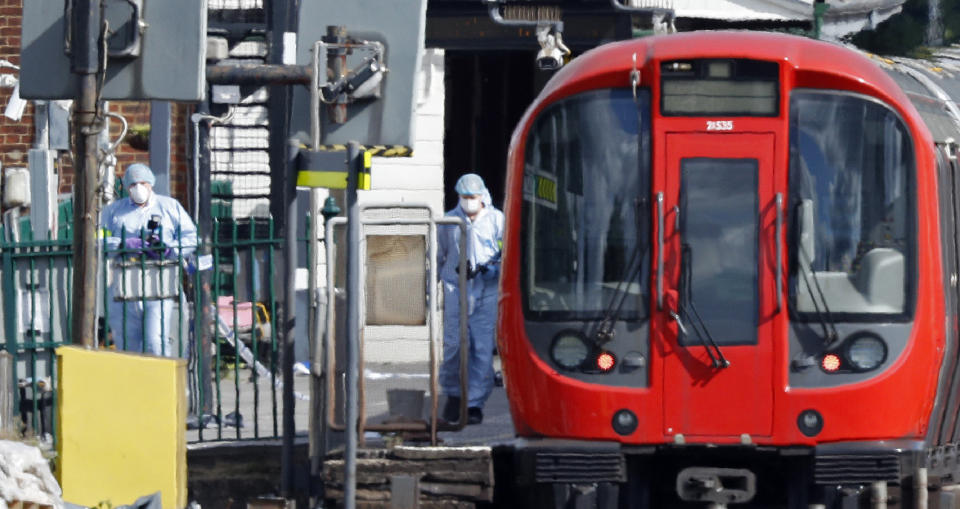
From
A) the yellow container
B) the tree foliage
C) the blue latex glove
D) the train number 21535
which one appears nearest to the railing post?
the blue latex glove

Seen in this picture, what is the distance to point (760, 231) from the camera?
923cm

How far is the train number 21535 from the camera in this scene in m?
9.26

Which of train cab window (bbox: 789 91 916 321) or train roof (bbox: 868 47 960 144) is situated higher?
train roof (bbox: 868 47 960 144)

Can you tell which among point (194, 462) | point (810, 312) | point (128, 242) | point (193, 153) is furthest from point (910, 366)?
point (193, 153)

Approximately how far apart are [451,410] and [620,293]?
2.67 metres

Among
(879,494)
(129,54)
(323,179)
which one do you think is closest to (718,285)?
(879,494)

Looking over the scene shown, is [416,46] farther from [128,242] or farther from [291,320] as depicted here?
[128,242]

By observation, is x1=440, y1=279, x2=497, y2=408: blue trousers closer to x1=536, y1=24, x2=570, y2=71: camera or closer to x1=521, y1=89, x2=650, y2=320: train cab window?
x1=521, y1=89, x2=650, y2=320: train cab window

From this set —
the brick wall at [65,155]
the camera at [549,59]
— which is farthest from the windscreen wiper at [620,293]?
the brick wall at [65,155]

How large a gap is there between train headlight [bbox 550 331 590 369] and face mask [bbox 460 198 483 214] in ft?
10.4

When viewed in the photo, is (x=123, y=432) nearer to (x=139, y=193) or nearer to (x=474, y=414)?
(x=474, y=414)

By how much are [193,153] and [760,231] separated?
345 inches

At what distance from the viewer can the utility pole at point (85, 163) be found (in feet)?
30.6

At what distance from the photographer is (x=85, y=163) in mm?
9469
